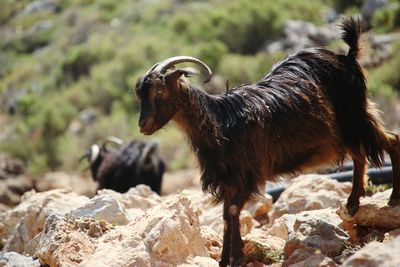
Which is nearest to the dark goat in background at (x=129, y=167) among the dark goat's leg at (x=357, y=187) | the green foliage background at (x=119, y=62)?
the green foliage background at (x=119, y=62)

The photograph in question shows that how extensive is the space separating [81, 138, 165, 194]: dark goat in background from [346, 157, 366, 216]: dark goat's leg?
7671 millimetres

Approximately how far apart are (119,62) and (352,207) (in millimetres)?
25831

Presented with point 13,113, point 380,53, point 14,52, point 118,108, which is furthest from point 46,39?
point 380,53

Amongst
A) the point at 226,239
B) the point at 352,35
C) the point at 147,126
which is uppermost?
the point at 352,35

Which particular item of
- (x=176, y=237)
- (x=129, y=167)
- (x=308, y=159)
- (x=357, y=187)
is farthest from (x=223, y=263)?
(x=129, y=167)

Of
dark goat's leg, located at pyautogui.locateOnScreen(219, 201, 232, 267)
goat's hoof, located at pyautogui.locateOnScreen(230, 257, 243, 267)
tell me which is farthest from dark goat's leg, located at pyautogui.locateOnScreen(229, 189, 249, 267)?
dark goat's leg, located at pyautogui.locateOnScreen(219, 201, 232, 267)

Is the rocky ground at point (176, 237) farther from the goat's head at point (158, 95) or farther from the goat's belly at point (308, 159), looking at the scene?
the goat's head at point (158, 95)

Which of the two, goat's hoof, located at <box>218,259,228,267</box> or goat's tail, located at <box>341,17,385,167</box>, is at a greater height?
goat's tail, located at <box>341,17,385,167</box>

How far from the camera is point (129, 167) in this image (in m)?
13.7

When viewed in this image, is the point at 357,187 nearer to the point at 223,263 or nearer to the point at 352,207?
the point at 352,207

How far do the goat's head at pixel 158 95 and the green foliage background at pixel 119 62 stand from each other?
12910mm

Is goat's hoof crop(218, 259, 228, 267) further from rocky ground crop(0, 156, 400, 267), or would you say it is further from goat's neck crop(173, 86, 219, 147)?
goat's neck crop(173, 86, 219, 147)

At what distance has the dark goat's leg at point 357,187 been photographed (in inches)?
245

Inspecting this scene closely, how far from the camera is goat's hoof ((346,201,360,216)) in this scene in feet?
20.2
